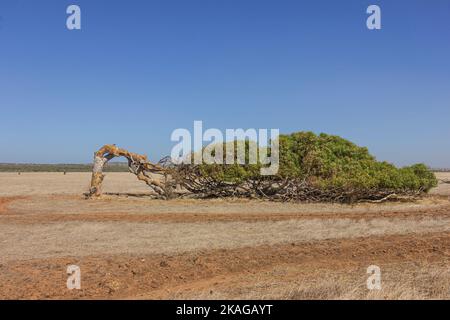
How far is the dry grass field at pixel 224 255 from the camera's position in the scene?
24.2ft

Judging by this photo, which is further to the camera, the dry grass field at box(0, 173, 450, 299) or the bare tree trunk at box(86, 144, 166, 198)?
the bare tree trunk at box(86, 144, 166, 198)

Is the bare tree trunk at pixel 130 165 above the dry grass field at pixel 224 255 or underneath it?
above

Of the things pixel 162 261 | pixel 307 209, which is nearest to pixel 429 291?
pixel 162 261

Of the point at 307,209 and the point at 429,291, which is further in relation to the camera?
the point at 307,209

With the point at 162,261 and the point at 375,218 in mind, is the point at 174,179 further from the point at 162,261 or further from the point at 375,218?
the point at 162,261

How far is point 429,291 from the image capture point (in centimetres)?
695

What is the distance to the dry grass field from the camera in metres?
7.39

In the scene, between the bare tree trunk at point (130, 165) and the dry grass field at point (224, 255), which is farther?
the bare tree trunk at point (130, 165)

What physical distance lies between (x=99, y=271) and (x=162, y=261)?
1.28 m

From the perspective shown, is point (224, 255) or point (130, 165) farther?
point (130, 165)

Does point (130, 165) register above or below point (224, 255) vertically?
above

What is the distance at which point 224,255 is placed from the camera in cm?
1011

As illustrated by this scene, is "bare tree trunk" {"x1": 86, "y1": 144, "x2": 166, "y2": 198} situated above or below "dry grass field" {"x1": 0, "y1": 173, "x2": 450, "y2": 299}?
above
